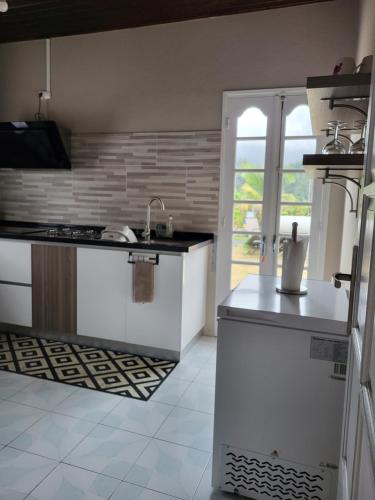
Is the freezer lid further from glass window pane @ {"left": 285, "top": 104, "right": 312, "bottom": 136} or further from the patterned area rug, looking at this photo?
glass window pane @ {"left": 285, "top": 104, "right": 312, "bottom": 136}

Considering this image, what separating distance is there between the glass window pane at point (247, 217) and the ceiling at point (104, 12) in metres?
1.45

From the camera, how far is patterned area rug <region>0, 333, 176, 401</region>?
2.45 metres

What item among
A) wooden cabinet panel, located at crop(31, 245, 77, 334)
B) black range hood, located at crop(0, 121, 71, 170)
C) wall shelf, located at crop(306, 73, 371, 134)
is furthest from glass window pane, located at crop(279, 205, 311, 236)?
black range hood, located at crop(0, 121, 71, 170)

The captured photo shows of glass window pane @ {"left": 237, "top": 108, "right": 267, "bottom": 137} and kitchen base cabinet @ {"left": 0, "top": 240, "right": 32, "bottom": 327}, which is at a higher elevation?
glass window pane @ {"left": 237, "top": 108, "right": 267, "bottom": 137}

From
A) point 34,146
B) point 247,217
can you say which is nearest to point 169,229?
point 247,217

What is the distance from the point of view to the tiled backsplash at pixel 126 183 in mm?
3213

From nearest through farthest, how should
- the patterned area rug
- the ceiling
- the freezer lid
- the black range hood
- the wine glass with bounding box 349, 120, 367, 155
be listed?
the freezer lid
the wine glass with bounding box 349, 120, 367, 155
the patterned area rug
the ceiling
the black range hood

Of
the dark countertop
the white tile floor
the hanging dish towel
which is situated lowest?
the white tile floor

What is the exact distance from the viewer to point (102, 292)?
2.91 meters

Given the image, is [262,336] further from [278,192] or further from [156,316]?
[278,192]

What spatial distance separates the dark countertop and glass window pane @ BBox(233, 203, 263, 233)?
0.82 feet

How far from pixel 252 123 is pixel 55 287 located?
2061mm

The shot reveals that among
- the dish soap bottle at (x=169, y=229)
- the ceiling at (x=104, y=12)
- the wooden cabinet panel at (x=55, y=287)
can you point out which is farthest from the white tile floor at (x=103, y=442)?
the ceiling at (x=104, y=12)

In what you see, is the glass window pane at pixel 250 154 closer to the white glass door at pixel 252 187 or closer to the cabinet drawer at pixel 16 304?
the white glass door at pixel 252 187
